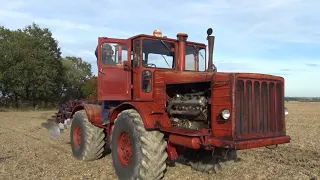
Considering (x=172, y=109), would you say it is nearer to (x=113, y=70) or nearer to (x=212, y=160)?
(x=212, y=160)

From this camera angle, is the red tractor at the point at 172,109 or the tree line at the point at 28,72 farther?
the tree line at the point at 28,72

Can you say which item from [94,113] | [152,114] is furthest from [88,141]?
[152,114]

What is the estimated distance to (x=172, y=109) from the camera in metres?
6.66

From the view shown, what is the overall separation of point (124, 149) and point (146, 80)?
145 cm

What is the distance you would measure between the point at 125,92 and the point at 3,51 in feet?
110

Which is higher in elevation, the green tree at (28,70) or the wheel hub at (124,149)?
the green tree at (28,70)

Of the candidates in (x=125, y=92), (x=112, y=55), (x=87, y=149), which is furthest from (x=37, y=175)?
(x=112, y=55)

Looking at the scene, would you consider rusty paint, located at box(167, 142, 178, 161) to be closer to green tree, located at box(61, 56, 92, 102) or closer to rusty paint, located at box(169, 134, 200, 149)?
rusty paint, located at box(169, 134, 200, 149)

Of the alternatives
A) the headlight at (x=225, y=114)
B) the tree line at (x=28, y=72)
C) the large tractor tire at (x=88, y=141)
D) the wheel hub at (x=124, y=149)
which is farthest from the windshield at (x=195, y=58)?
the tree line at (x=28, y=72)

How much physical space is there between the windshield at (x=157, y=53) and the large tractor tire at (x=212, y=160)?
6.39 feet

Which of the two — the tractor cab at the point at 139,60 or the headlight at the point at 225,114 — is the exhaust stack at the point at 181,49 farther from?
the headlight at the point at 225,114

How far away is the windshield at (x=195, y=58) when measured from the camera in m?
7.68

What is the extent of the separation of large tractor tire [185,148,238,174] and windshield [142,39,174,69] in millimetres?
1946

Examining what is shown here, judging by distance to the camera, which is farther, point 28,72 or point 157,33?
point 28,72
